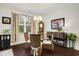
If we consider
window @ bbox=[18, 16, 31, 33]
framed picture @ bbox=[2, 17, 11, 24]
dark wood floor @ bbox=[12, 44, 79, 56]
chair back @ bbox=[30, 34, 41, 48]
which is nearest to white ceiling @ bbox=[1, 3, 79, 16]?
window @ bbox=[18, 16, 31, 33]

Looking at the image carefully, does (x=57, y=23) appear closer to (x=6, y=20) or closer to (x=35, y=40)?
(x=35, y=40)

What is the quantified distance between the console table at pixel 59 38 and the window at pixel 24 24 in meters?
0.51

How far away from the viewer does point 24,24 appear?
2.05 metres

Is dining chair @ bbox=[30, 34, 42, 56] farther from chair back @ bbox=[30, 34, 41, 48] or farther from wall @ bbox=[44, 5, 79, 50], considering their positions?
wall @ bbox=[44, 5, 79, 50]

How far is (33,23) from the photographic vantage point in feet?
6.66

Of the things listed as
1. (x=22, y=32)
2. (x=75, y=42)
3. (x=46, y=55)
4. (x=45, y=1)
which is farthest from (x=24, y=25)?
(x=75, y=42)

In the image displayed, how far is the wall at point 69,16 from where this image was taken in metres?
1.86

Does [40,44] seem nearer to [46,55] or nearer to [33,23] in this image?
[46,55]

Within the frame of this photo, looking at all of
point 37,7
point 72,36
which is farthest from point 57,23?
point 37,7

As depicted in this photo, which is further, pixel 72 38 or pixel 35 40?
pixel 35 40

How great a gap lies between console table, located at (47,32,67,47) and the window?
51 cm

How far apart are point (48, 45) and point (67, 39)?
0.47 m

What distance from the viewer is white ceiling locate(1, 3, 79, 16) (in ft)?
6.18

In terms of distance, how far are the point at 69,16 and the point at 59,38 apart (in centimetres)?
57
